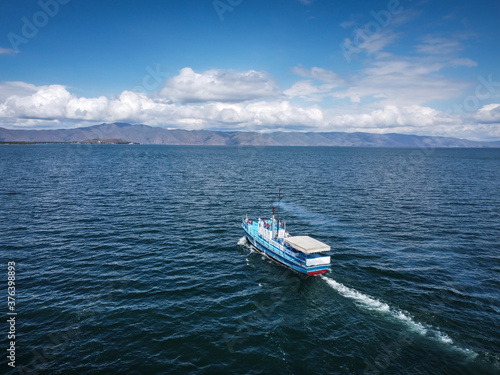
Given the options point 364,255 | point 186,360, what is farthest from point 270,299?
point 364,255

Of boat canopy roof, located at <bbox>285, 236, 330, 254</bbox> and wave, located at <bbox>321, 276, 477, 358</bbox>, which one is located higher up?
boat canopy roof, located at <bbox>285, 236, 330, 254</bbox>

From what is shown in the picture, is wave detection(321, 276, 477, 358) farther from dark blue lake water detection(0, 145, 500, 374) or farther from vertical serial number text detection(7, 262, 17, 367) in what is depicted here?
vertical serial number text detection(7, 262, 17, 367)

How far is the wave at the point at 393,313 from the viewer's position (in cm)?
2478

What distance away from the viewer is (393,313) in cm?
2848

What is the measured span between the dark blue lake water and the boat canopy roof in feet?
12.5

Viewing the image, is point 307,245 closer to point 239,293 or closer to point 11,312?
point 239,293

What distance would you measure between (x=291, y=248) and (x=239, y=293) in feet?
35.7

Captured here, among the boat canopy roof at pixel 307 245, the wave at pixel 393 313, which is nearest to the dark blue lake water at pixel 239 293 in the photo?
the wave at pixel 393 313

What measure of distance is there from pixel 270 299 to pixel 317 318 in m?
5.68

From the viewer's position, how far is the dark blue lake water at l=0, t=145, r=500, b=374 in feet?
75.0

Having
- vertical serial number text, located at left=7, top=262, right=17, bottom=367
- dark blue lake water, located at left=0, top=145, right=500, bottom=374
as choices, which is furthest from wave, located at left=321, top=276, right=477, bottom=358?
vertical serial number text, located at left=7, top=262, right=17, bottom=367

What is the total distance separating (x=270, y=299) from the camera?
1230 inches

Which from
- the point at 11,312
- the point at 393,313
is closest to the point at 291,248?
the point at 393,313

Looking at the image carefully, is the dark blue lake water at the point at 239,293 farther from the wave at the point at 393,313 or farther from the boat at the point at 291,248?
the boat at the point at 291,248
